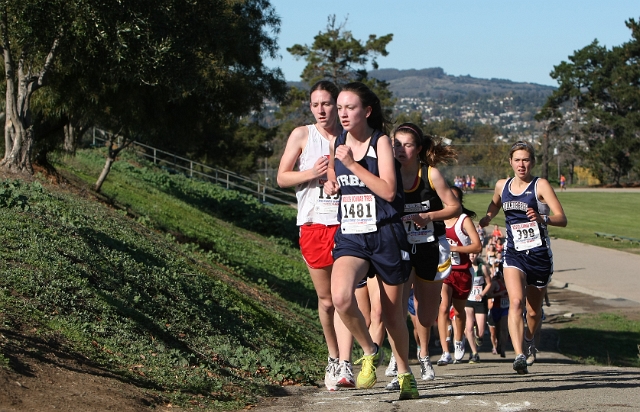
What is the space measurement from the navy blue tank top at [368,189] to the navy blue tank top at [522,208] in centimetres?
286

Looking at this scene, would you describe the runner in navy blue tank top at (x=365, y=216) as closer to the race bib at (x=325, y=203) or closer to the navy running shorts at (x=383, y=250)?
the navy running shorts at (x=383, y=250)

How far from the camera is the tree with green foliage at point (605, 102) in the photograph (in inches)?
3593

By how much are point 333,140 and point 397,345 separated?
1.79m

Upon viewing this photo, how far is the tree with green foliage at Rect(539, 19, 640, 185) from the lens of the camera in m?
91.2

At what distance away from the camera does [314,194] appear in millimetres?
7871

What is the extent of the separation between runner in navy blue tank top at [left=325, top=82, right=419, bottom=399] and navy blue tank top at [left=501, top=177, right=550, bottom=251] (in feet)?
9.28

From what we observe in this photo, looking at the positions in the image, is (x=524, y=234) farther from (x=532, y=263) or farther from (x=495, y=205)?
(x=495, y=205)

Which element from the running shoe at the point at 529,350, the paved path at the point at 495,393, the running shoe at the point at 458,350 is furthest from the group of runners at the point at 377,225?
the running shoe at the point at 458,350

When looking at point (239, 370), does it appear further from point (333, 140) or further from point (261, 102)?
point (261, 102)

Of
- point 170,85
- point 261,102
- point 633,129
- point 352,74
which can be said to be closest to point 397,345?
point 170,85

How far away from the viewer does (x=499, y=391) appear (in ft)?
27.1

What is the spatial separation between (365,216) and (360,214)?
4 centimetres

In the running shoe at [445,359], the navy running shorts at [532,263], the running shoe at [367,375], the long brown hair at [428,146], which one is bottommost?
the running shoe at [445,359]

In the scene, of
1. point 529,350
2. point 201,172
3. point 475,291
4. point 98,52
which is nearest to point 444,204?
point 529,350
